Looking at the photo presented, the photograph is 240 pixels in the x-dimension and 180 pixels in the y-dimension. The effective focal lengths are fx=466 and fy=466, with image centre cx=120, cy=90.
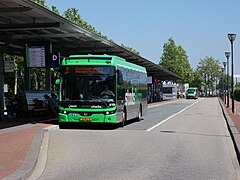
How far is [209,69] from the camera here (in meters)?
150

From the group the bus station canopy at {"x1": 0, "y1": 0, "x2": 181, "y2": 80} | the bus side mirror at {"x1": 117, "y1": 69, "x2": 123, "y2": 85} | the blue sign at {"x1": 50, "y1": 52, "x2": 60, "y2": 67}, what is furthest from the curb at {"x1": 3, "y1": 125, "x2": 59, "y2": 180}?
the blue sign at {"x1": 50, "y1": 52, "x2": 60, "y2": 67}

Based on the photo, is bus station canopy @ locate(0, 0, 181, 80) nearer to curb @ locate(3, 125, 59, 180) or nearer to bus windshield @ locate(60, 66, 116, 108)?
bus windshield @ locate(60, 66, 116, 108)

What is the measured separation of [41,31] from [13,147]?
40.9 feet

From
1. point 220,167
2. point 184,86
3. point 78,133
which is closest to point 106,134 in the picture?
point 78,133

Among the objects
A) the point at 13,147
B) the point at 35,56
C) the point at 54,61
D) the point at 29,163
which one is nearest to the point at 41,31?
the point at 35,56

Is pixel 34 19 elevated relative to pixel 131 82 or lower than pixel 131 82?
elevated

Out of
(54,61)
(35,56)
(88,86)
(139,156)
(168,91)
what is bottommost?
(139,156)

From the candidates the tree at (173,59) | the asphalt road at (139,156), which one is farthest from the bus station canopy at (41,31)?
the tree at (173,59)

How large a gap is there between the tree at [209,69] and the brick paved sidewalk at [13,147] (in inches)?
5284

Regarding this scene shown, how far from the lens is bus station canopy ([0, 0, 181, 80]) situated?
58.1 ft

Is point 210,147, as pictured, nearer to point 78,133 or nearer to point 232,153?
point 232,153

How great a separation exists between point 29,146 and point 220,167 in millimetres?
5322

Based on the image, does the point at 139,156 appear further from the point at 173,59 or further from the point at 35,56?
the point at 173,59

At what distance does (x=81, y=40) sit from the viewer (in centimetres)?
2827
